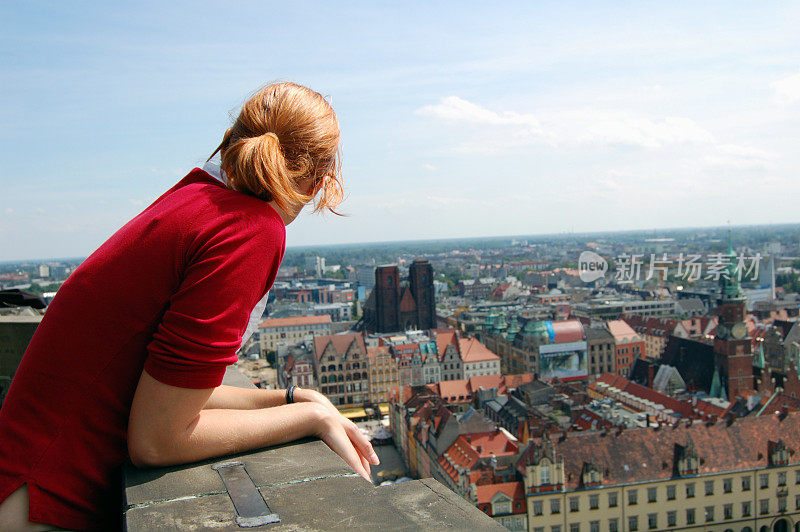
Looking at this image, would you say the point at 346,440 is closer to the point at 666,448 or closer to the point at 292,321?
the point at 666,448

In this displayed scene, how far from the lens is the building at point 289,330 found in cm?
5556

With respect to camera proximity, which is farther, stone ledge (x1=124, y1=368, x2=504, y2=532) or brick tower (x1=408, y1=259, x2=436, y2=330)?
brick tower (x1=408, y1=259, x2=436, y2=330)

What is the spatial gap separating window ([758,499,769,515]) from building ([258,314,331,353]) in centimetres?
3889

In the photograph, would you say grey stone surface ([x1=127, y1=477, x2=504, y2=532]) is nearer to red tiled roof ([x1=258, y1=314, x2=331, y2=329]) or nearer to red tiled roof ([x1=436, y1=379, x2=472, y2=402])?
red tiled roof ([x1=436, y1=379, x2=472, y2=402])

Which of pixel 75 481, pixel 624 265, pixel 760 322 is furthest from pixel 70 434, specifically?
pixel 624 265

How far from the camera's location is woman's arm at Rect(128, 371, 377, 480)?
136 cm

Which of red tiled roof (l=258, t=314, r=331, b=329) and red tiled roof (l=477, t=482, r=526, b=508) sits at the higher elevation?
red tiled roof (l=258, t=314, r=331, b=329)

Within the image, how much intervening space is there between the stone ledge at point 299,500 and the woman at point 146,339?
0.08 meters

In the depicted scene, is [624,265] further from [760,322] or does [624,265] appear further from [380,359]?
[380,359]

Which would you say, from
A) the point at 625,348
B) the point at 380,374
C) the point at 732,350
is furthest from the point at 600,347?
the point at 380,374

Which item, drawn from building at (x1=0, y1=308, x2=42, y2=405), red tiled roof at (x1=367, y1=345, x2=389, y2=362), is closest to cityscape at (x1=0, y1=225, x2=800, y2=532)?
building at (x1=0, y1=308, x2=42, y2=405)

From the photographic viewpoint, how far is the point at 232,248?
134 centimetres

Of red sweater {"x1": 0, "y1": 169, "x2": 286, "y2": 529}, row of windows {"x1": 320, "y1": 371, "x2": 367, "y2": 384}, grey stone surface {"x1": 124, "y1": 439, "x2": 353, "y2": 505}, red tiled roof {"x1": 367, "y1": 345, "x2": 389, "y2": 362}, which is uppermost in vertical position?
red sweater {"x1": 0, "y1": 169, "x2": 286, "y2": 529}

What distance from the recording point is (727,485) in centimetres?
1948
